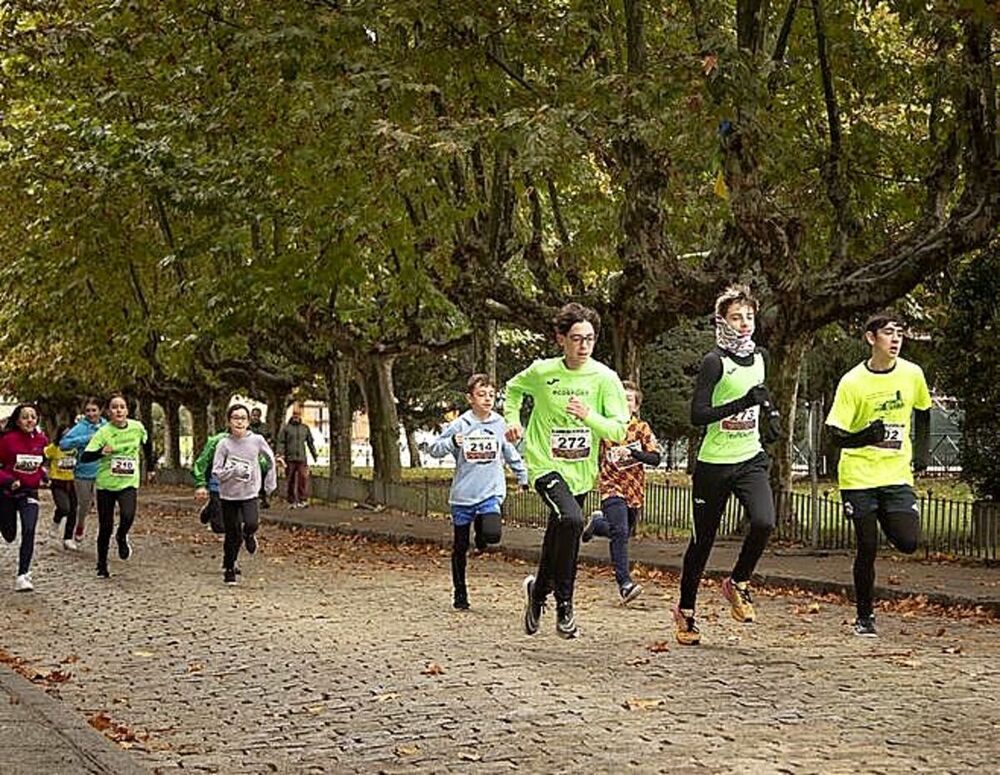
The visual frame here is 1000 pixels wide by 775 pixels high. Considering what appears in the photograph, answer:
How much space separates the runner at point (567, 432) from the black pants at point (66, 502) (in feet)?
41.9

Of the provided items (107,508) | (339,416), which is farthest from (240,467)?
(339,416)

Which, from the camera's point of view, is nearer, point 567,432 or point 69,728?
point 69,728

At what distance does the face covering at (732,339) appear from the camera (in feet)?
37.4

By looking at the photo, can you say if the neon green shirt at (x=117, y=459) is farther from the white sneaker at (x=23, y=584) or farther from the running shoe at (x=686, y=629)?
the running shoe at (x=686, y=629)

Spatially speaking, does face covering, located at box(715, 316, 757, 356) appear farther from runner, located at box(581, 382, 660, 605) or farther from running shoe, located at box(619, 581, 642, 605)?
running shoe, located at box(619, 581, 642, 605)

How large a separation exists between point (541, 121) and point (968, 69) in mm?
4121

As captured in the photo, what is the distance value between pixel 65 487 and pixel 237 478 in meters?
7.72

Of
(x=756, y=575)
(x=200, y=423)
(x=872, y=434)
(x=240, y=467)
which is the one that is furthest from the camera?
(x=200, y=423)

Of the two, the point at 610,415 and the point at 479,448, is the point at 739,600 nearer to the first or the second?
the point at 610,415

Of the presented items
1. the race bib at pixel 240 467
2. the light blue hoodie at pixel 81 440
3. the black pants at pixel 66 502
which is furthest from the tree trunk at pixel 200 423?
the race bib at pixel 240 467

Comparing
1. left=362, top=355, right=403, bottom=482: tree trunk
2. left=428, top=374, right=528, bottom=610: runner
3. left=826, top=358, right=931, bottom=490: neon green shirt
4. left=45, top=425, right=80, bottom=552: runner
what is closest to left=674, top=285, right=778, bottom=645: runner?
left=826, top=358, right=931, bottom=490: neon green shirt

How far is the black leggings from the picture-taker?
38.9ft

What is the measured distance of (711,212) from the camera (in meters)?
26.1

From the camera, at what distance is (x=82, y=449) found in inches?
892
